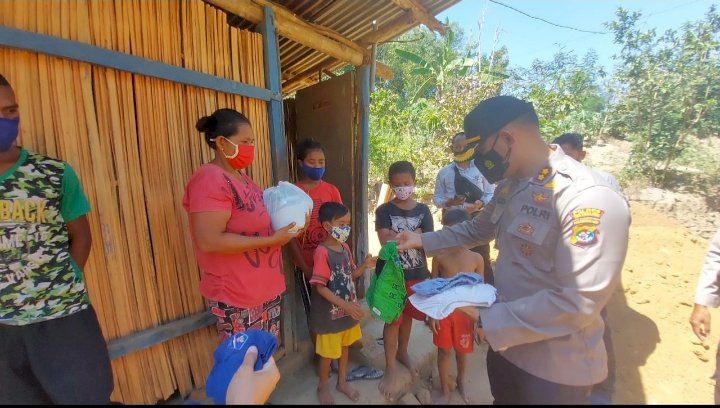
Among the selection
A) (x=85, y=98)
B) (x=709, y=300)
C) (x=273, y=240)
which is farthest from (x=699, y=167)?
(x=85, y=98)

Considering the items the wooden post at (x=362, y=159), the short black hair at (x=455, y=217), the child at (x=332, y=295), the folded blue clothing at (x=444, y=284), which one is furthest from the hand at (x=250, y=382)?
the wooden post at (x=362, y=159)

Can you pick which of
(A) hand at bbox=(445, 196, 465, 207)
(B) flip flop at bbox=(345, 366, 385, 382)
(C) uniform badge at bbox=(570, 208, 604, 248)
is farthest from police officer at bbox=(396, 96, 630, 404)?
(A) hand at bbox=(445, 196, 465, 207)

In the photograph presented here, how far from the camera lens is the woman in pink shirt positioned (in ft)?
5.73

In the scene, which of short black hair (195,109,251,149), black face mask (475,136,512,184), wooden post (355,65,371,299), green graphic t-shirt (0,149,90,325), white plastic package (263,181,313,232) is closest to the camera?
green graphic t-shirt (0,149,90,325)

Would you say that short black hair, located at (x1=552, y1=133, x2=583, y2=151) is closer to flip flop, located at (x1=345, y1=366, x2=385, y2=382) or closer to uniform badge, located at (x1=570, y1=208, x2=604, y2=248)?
uniform badge, located at (x1=570, y1=208, x2=604, y2=248)

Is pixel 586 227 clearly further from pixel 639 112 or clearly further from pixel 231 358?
pixel 639 112

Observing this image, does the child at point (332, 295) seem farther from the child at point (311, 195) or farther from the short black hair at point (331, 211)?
the child at point (311, 195)

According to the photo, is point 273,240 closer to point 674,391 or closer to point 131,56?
point 131,56

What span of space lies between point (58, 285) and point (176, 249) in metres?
0.72

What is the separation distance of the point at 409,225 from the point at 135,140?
2.10 metres

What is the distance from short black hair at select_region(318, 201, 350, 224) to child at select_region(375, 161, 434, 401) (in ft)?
1.88

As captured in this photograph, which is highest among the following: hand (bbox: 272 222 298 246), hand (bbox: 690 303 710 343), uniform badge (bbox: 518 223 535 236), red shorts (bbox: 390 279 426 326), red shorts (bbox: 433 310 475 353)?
uniform badge (bbox: 518 223 535 236)

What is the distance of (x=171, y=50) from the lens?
2170mm

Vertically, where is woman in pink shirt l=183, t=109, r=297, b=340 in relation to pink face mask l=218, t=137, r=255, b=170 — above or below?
below
